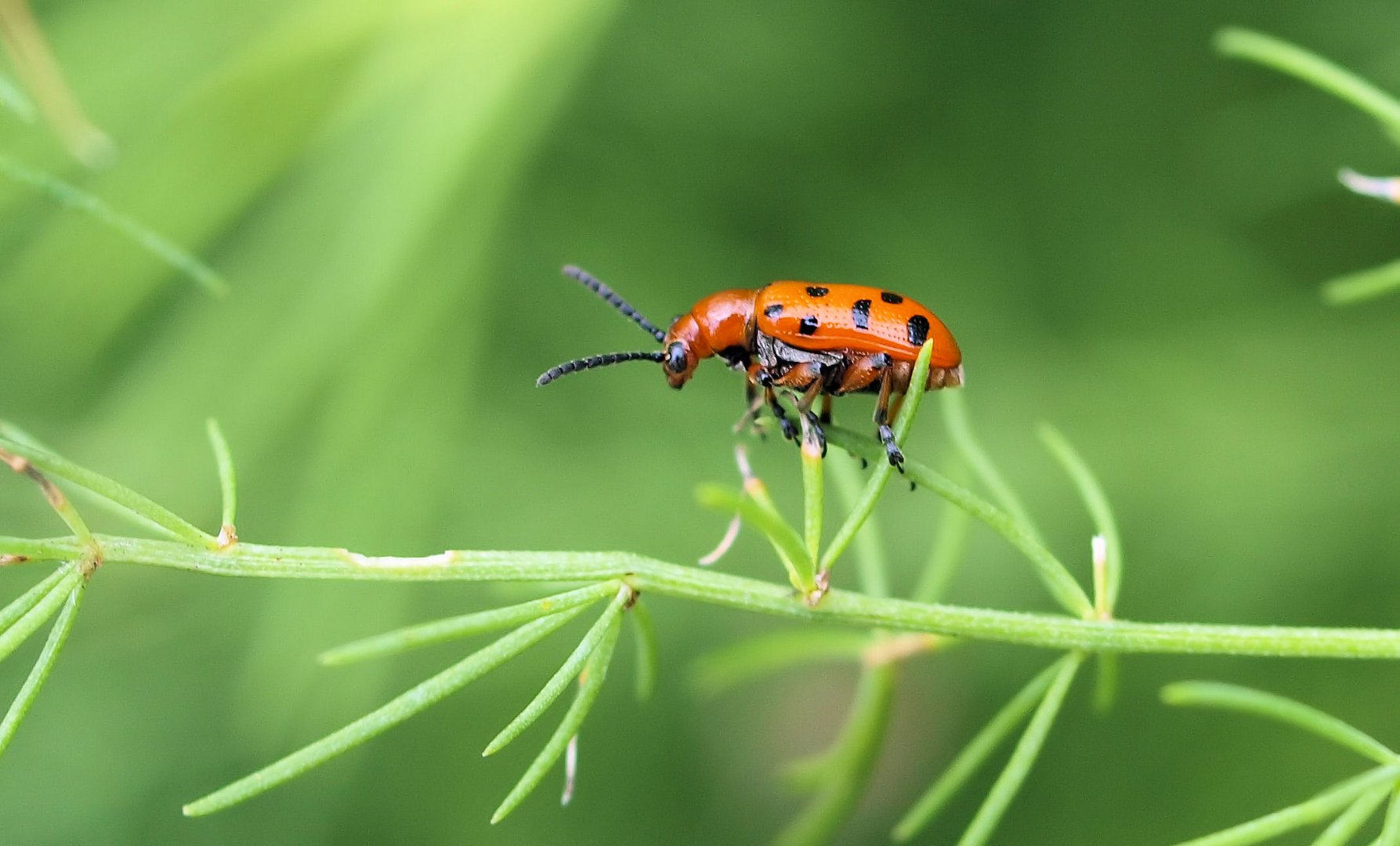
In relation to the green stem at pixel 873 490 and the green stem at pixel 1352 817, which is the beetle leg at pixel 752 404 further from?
the green stem at pixel 1352 817

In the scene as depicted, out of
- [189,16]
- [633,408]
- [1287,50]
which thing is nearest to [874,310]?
[1287,50]

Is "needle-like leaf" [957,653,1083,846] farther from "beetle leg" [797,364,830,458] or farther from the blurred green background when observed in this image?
the blurred green background

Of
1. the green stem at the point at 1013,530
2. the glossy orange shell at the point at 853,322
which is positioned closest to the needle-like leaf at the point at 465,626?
the green stem at the point at 1013,530

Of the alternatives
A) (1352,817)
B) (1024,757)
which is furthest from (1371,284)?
(1024,757)

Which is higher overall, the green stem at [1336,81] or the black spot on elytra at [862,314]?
the green stem at [1336,81]

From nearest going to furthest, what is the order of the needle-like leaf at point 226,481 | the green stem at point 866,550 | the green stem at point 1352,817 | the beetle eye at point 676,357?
the needle-like leaf at point 226,481, the green stem at point 1352,817, the green stem at point 866,550, the beetle eye at point 676,357

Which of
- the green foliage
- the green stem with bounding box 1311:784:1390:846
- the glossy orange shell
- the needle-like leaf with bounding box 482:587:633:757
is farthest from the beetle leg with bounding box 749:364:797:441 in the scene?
the green stem with bounding box 1311:784:1390:846

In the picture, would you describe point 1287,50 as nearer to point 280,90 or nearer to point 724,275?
point 724,275

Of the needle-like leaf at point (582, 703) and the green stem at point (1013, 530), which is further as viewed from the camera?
the green stem at point (1013, 530)
